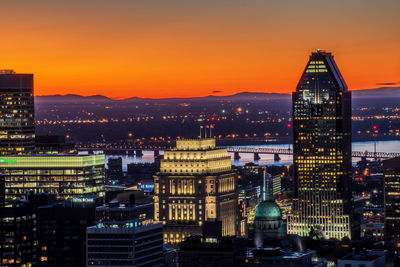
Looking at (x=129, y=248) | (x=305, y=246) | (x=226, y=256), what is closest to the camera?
(x=129, y=248)

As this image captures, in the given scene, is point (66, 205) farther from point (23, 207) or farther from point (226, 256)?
point (226, 256)

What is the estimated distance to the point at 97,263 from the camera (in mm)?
155750

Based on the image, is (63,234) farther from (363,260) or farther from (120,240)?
(363,260)

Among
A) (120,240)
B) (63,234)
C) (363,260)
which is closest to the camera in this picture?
(120,240)

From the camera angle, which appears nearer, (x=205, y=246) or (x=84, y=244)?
(x=205, y=246)

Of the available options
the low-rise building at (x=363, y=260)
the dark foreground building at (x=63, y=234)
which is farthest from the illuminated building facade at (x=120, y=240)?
the low-rise building at (x=363, y=260)

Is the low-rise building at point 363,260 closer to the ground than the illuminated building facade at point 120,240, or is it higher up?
closer to the ground

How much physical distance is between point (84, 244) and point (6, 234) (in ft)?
30.7

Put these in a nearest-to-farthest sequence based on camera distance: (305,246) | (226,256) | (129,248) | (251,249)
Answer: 1. (129,248)
2. (226,256)
3. (251,249)
4. (305,246)

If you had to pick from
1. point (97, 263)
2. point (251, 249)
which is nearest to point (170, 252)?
point (251, 249)

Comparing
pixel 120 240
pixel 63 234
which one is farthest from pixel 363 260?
pixel 63 234

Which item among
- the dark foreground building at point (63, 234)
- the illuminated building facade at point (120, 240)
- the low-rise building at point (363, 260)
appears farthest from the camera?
the dark foreground building at point (63, 234)

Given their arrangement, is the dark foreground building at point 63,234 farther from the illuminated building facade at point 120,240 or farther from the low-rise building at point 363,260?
the low-rise building at point 363,260

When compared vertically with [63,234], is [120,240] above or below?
above
